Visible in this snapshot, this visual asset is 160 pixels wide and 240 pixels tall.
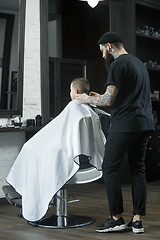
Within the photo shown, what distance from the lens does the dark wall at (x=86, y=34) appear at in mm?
5770

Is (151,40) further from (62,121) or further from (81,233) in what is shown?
(81,233)

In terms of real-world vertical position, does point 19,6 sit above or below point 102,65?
above

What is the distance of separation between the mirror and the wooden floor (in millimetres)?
931

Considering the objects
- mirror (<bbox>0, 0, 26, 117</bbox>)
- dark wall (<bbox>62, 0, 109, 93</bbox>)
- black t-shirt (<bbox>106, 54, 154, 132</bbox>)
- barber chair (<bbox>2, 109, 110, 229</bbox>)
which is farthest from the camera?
dark wall (<bbox>62, 0, 109, 93</bbox>)

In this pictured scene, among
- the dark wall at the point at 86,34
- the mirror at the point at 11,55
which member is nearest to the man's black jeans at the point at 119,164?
the mirror at the point at 11,55

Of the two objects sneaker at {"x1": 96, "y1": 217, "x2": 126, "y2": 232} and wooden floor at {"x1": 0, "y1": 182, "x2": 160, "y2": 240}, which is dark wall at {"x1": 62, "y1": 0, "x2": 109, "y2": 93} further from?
sneaker at {"x1": 96, "y1": 217, "x2": 126, "y2": 232}

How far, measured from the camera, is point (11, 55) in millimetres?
4352

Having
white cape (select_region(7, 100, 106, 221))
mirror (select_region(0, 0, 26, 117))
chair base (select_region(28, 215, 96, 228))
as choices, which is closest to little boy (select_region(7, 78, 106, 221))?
white cape (select_region(7, 100, 106, 221))

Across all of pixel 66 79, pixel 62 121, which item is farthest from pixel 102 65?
pixel 62 121

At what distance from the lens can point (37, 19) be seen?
4.62m

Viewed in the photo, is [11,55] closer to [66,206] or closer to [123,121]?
[66,206]

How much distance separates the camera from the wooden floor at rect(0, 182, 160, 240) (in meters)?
3.04

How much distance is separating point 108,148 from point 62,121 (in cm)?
43

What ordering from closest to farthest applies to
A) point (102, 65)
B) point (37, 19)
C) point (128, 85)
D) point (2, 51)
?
point (128, 85) → point (2, 51) → point (37, 19) → point (102, 65)
